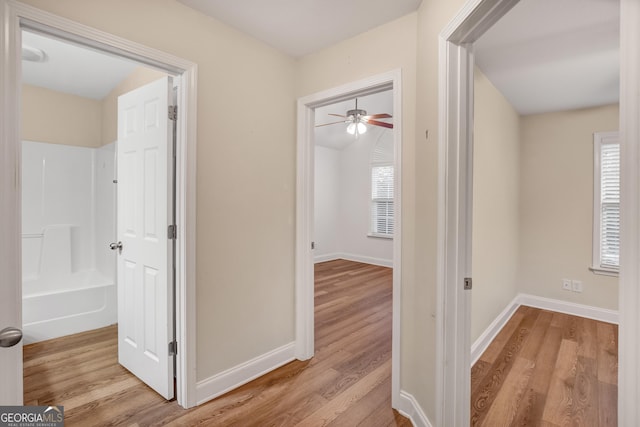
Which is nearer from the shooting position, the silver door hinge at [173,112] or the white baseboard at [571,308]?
the silver door hinge at [173,112]

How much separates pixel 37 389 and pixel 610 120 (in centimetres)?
580

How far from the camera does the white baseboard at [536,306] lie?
2.81 meters

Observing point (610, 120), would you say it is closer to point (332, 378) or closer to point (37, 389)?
point (332, 378)

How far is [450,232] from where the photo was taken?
4.93 ft

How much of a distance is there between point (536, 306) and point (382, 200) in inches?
129

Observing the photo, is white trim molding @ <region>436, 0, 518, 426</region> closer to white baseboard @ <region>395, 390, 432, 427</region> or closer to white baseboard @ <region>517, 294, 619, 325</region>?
white baseboard @ <region>395, 390, 432, 427</region>

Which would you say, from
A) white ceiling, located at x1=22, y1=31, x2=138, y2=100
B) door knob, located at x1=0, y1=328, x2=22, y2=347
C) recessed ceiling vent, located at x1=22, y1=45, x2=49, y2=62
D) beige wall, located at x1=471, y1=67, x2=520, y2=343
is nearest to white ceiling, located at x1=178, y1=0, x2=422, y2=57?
white ceiling, located at x1=22, y1=31, x2=138, y2=100

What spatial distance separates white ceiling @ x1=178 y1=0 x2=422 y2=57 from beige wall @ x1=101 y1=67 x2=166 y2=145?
1088 millimetres

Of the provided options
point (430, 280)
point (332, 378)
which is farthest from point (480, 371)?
point (430, 280)

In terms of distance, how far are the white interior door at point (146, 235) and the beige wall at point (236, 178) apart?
8.2 inches

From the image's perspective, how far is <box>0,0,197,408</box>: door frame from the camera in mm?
1228

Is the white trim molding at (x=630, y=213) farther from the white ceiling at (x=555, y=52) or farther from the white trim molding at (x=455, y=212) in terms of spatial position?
the white ceiling at (x=555, y=52)

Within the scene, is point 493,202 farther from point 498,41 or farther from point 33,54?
point 33,54

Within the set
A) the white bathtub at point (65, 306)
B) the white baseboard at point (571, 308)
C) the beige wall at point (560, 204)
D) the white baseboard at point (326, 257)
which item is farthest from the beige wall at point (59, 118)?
the white baseboard at point (571, 308)
